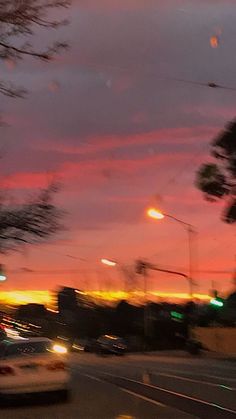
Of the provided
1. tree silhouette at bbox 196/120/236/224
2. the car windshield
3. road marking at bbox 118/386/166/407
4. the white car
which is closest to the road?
road marking at bbox 118/386/166/407

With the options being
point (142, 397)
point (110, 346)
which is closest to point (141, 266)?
point (110, 346)

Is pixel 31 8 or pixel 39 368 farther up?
pixel 31 8

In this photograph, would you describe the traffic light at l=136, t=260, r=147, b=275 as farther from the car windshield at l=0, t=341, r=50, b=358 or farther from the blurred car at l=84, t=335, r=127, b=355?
the car windshield at l=0, t=341, r=50, b=358

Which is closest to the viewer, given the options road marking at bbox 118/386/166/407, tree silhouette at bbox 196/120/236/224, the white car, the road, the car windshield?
the road

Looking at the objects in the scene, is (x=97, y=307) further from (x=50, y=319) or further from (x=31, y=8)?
(x=31, y=8)

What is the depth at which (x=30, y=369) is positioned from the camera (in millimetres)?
16219

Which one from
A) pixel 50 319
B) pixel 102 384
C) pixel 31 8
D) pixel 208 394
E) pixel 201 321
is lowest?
pixel 50 319

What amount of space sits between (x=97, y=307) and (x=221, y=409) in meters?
109

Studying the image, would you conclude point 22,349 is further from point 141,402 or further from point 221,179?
point 221,179

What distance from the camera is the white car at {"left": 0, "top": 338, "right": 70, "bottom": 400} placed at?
15.9 m

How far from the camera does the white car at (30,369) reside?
15.9 meters

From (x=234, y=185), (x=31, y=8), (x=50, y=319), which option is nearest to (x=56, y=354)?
(x=31, y=8)

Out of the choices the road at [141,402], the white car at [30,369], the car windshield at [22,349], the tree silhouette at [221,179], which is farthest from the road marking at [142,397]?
the tree silhouette at [221,179]

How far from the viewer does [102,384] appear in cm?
2144
